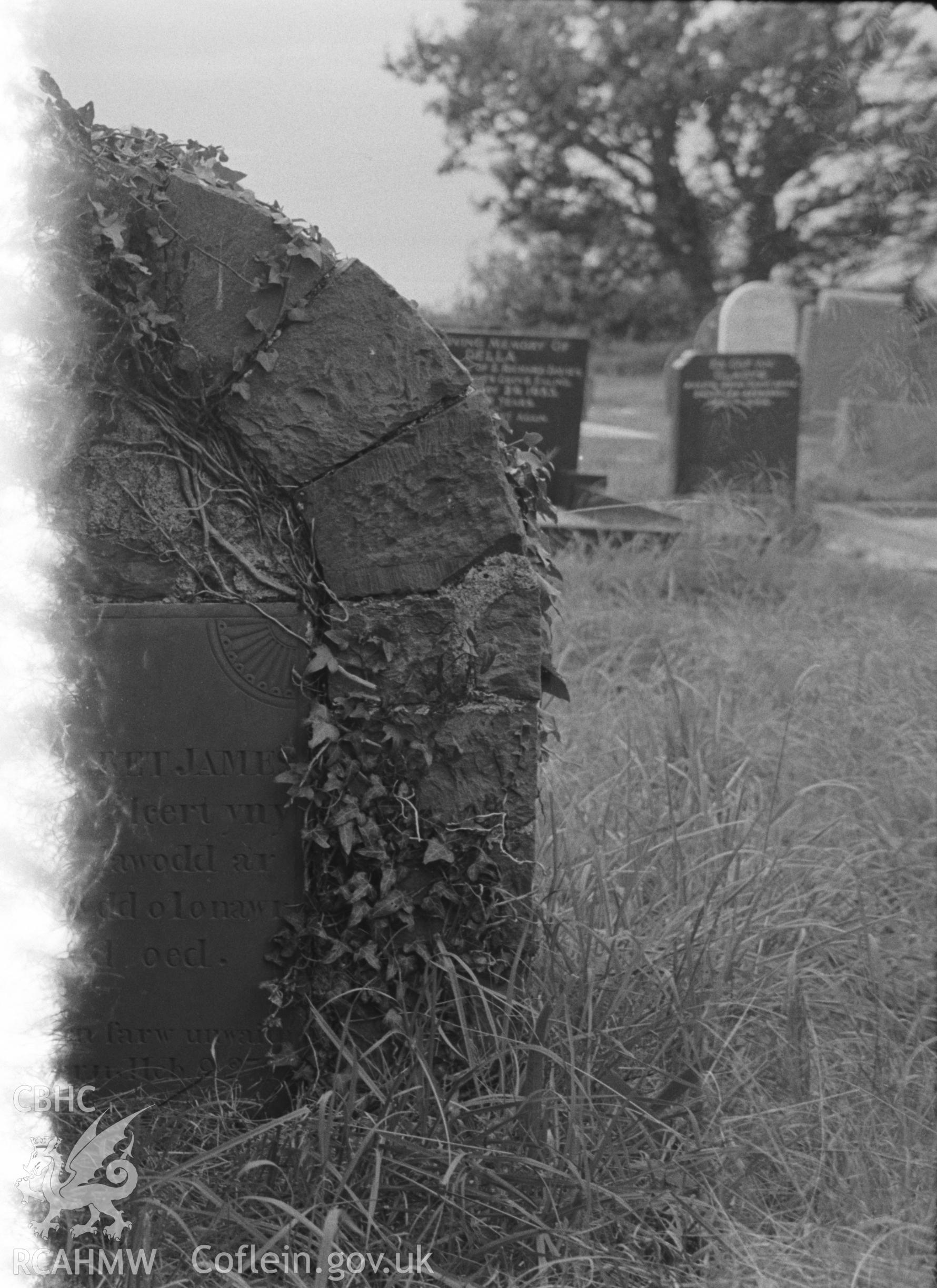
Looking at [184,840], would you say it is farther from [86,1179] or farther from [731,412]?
[731,412]

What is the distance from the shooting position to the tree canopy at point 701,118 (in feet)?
8.38

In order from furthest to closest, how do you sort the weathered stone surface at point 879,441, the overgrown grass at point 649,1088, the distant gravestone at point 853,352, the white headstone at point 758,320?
the white headstone at point 758,320
the weathered stone surface at point 879,441
the distant gravestone at point 853,352
the overgrown grass at point 649,1088

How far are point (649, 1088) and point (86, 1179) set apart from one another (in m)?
0.87

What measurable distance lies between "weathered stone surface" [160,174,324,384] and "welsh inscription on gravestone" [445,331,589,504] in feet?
18.3

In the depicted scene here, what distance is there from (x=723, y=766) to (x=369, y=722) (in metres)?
1.58

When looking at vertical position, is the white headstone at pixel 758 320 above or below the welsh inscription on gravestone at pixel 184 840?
above

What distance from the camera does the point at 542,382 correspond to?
7531mm

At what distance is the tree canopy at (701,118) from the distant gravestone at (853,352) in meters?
0.27

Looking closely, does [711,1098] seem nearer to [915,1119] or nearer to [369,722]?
[915,1119]

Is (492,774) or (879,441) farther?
(879,441)

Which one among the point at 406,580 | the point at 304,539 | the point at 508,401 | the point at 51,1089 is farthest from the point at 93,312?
the point at 508,401

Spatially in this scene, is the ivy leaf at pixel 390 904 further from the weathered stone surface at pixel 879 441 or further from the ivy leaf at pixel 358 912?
the weathered stone surface at pixel 879 441

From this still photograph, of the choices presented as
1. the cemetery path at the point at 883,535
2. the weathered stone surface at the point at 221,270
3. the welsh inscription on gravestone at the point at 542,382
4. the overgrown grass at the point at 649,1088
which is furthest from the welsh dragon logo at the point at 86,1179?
the welsh inscription on gravestone at the point at 542,382

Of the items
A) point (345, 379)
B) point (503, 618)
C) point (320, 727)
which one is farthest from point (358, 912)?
point (345, 379)
